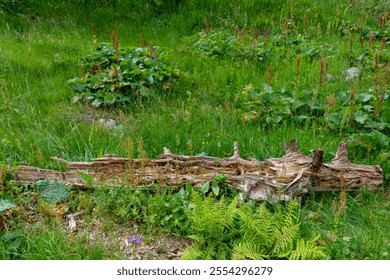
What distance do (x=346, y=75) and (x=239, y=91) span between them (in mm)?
1960

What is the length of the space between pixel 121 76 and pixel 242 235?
335cm

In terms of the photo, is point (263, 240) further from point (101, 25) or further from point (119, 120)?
point (101, 25)

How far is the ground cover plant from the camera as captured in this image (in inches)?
147

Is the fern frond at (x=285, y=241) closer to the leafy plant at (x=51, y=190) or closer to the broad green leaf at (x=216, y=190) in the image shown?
the broad green leaf at (x=216, y=190)

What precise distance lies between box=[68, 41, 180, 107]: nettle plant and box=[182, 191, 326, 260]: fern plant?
9.29 ft

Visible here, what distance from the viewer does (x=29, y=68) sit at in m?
6.93

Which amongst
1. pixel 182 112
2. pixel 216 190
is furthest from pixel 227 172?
pixel 182 112

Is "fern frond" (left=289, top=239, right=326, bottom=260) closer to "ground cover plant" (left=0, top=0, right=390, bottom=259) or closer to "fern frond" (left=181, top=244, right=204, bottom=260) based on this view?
"ground cover plant" (left=0, top=0, right=390, bottom=259)

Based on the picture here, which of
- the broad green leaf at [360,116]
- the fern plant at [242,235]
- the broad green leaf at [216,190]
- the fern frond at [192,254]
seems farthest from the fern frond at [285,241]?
the broad green leaf at [360,116]

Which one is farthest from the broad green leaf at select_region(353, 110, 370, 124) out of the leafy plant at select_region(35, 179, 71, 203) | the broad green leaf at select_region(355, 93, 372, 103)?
the leafy plant at select_region(35, 179, 71, 203)

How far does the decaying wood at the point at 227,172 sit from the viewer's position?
167 inches

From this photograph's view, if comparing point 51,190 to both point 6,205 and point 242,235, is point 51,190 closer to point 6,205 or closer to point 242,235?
point 6,205
